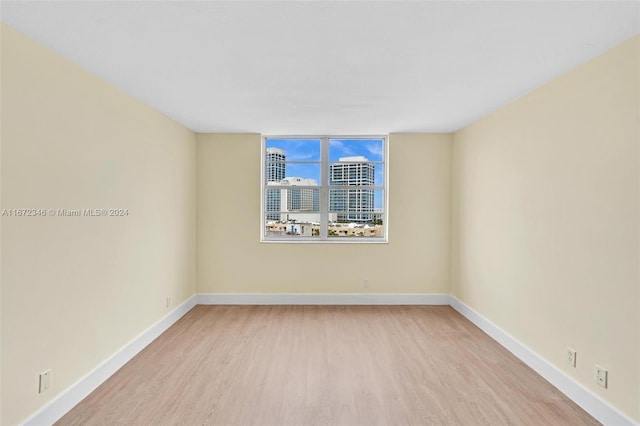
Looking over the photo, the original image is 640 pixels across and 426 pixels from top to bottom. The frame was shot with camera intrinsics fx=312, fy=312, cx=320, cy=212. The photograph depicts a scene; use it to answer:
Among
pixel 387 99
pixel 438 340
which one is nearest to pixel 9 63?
pixel 387 99

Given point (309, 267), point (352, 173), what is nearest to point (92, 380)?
point (309, 267)

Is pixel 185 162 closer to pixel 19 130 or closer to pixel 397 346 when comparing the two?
pixel 19 130

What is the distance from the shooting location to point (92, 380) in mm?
2375

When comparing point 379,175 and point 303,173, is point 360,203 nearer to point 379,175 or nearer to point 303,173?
point 379,175

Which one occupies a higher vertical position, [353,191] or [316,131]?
[316,131]

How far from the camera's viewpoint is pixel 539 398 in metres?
2.30

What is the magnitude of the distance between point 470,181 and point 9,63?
426cm

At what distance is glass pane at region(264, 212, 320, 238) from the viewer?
15.3ft

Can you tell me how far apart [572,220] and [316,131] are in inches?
116

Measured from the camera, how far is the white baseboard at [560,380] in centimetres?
199

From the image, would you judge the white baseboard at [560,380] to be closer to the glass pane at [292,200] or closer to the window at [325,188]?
the window at [325,188]

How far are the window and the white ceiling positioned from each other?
1.56 meters

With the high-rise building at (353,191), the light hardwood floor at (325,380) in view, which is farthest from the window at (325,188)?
the light hardwood floor at (325,380)

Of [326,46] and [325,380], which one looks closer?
[326,46]
